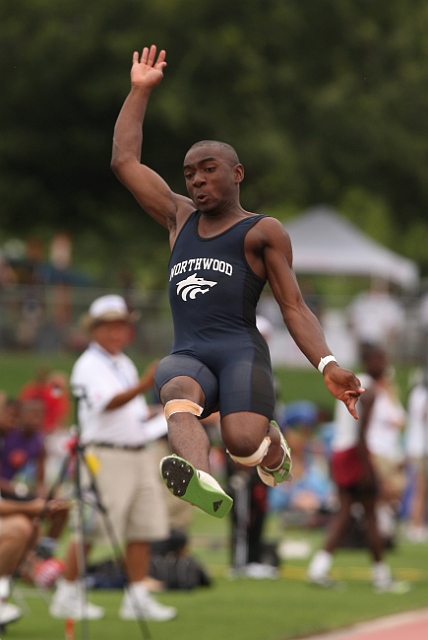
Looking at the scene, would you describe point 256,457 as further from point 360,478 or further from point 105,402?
point 360,478

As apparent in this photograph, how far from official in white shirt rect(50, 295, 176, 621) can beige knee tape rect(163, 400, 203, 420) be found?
4.06 metres

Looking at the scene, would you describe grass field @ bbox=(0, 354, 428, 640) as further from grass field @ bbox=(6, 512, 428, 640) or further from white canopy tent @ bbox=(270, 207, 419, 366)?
white canopy tent @ bbox=(270, 207, 419, 366)

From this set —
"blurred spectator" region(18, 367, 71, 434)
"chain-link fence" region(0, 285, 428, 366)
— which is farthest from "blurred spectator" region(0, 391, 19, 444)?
"chain-link fence" region(0, 285, 428, 366)

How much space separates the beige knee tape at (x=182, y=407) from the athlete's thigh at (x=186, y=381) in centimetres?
3

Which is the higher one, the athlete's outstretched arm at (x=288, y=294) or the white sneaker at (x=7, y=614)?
the athlete's outstretched arm at (x=288, y=294)

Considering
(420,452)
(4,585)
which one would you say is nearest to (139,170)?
(4,585)

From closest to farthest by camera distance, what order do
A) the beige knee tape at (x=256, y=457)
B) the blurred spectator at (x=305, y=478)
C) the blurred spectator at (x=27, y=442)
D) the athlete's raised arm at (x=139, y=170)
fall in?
1. the beige knee tape at (x=256, y=457)
2. the athlete's raised arm at (x=139, y=170)
3. the blurred spectator at (x=27, y=442)
4. the blurred spectator at (x=305, y=478)

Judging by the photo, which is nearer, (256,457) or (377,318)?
(256,457)

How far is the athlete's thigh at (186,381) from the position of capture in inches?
256

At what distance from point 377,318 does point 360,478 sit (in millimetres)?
14600

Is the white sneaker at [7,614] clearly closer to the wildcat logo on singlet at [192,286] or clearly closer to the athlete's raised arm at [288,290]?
the wildcat logo on singlet at [192,286]

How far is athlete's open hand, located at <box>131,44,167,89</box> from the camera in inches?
290

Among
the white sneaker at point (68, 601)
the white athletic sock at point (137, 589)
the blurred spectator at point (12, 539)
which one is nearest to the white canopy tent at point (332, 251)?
the white athletic sock at point (137, 589)

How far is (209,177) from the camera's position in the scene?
22.1 ft
